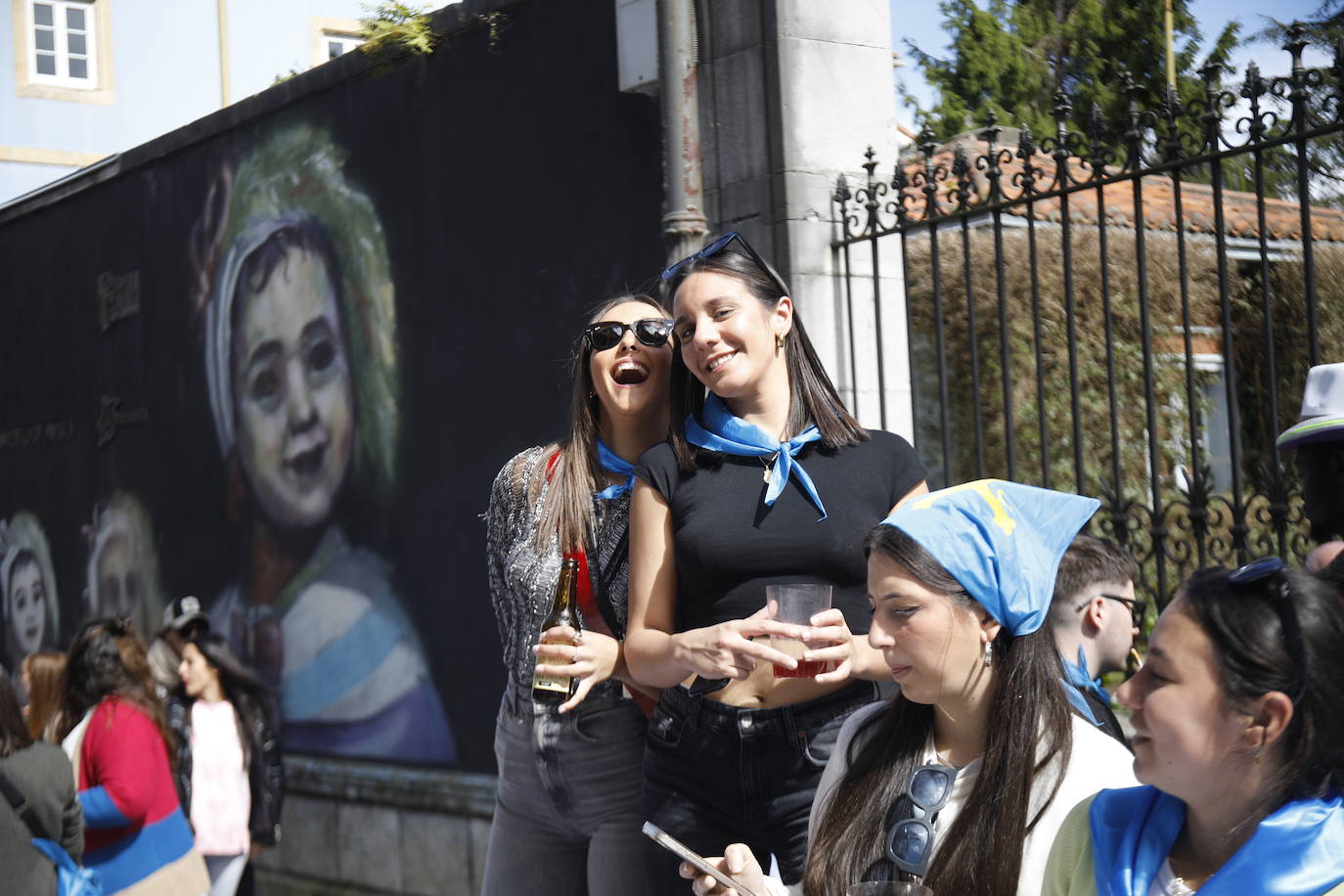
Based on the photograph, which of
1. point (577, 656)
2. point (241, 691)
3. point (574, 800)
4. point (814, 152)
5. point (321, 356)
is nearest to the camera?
point (577, 656)

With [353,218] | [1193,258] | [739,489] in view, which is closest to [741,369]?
[739,489]

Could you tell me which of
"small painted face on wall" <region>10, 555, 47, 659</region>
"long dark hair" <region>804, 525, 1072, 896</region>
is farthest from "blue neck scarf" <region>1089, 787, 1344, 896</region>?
"small painted face on wall" <region>10, 555, 47, 659</region>

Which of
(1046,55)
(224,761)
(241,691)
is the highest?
(1046,55)

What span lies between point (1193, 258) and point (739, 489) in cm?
657

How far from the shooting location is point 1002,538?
247 centimetres

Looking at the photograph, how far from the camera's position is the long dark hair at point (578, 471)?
11.6ft

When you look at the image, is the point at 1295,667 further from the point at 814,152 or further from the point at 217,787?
the point at 217,787

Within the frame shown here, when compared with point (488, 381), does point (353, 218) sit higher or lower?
higher

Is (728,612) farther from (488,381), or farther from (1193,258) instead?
(1193,258)

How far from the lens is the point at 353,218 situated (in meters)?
7.79

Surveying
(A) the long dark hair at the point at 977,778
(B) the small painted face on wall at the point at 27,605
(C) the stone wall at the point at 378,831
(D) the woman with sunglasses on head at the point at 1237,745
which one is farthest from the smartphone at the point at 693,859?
(B) the small painted face on wall at the point at 27,605

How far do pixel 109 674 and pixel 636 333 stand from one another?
3.44m

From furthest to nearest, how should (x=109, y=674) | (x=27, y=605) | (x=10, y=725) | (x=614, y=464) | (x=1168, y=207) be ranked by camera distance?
(x=27, y=605) < (x=1168, y=207) < (x=109, y=674) < (x=10, y=725) < (x=614, y=464)

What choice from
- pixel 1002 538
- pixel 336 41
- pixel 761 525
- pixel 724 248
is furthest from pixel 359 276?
pixel 336 41
